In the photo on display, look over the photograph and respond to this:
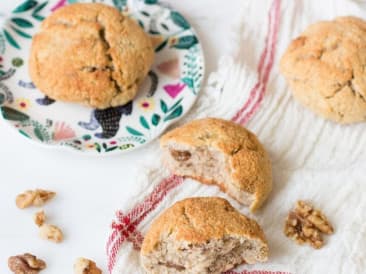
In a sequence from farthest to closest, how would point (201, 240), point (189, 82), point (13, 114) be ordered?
point (189, 82) → point (13, 114) → point (201, 240)

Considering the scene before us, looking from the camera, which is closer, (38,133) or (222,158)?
(222,158)

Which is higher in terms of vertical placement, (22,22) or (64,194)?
(22,22)

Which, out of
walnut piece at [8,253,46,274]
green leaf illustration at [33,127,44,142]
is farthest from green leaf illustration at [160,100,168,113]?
walnut piece at [8,253,46,274]

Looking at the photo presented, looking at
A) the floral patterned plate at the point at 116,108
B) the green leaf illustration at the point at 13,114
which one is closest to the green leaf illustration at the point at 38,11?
the floral patterned plate at the point at 116,108

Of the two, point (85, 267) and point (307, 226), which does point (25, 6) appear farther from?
point (307, 226)

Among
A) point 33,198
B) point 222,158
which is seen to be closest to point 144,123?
point 222,158

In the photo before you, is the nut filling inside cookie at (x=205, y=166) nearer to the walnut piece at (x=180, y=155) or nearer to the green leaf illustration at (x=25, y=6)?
the walnut piece at (x=180, y=155)

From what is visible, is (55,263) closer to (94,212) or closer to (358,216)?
(94,212)
